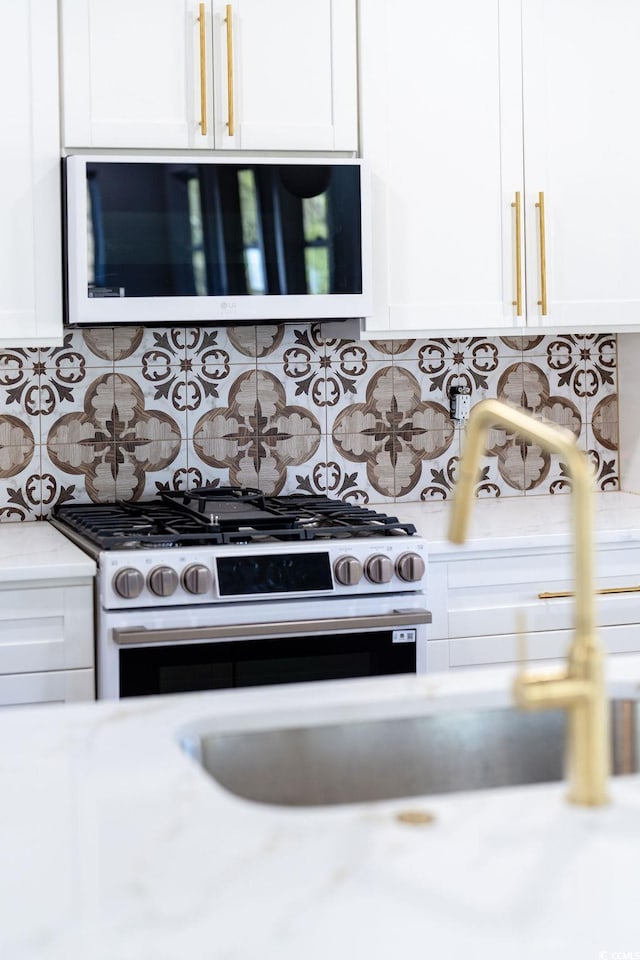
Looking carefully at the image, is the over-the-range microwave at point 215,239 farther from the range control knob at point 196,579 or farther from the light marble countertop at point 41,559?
the range control knob at point 196,579

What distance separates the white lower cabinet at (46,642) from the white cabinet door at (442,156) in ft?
3.39

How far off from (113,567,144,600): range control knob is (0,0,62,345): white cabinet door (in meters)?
0.65

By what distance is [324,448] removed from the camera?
3.40 m

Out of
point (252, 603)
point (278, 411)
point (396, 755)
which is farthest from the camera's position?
point (278, 411)

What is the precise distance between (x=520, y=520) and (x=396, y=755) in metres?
1.79

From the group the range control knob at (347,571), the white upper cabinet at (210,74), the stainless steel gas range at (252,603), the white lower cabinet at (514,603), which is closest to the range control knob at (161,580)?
the stainless steel gas range at (252,603)

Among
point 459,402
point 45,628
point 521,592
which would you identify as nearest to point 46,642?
point 45,628

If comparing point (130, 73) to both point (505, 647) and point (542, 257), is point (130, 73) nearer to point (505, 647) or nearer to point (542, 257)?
point (542, 257)

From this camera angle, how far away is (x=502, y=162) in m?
3.10

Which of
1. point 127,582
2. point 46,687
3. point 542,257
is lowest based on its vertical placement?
point 46,687

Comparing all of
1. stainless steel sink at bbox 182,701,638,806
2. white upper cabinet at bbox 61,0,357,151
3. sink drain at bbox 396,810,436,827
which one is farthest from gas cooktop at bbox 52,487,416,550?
sink drain at bbox 396,810,436,827

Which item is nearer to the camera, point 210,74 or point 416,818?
point 416,818

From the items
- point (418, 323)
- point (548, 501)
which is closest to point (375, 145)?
point (418, 323)

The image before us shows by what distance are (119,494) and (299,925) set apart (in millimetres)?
2502
